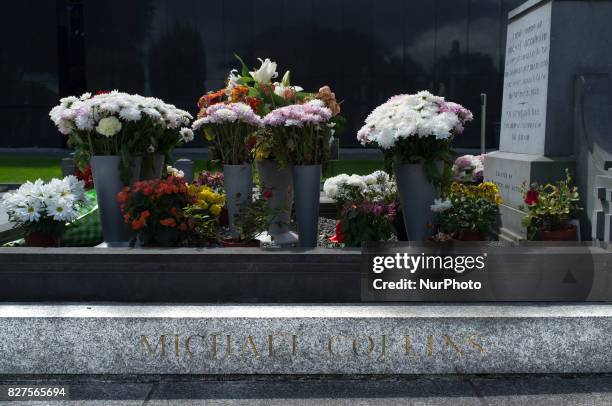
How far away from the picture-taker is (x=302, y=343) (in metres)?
4.41

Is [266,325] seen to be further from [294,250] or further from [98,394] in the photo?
[98,394]

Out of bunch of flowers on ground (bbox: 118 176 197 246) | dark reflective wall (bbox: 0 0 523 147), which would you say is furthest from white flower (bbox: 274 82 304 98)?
dark reflective wall (bbox: 0 0 523 147)

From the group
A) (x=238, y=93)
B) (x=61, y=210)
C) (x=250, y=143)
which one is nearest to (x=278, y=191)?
(x=250, y=143)

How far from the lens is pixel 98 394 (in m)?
4.16

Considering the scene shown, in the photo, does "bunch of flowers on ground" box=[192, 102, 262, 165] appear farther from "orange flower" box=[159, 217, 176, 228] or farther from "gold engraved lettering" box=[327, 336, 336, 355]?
"gold engraved lettering" box=[327, 336, 336, 355]

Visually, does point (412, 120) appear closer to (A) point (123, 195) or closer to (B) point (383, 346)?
(B) point (383, 346)

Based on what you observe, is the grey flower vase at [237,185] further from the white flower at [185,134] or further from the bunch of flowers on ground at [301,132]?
the white flower at [185,134]

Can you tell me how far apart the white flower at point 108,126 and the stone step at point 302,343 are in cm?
164

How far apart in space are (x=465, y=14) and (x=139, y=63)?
1396 cm

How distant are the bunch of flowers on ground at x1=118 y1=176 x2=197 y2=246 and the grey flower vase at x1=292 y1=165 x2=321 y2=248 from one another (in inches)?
35.4

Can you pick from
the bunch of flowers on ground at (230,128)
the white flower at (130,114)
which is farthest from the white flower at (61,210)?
the bunch of flowers on ground at (230,128)

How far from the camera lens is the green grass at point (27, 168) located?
774 inches

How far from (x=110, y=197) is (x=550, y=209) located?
345cm

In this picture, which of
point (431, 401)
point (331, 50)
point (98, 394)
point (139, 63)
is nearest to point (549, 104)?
point (431, 401)
